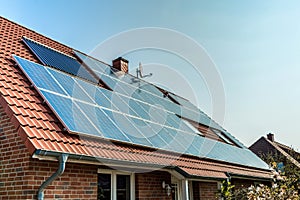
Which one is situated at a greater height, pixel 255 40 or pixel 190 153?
pixel 255 40

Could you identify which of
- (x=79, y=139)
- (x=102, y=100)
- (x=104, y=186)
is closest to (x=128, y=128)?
(x=102, y=100)

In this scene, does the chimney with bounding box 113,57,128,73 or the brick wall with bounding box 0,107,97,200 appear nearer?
the brick wall with bounding box 0,107,97,200

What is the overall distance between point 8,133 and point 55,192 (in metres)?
1.51

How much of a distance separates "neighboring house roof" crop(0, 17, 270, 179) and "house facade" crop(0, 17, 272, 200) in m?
0.02

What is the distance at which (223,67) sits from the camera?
13.1 m

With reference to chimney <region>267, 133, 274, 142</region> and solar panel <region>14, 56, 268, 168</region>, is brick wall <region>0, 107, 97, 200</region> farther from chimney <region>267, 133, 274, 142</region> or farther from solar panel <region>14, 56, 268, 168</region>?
chimney <region>267, 133, 274, 142</region>

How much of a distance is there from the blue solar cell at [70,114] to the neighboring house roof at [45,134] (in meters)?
0.13

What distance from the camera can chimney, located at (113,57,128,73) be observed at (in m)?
16.8

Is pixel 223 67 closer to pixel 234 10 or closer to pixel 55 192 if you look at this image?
pixel 234 10

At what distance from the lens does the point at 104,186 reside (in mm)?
7910

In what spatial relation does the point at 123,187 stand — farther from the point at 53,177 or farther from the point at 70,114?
the point at 53,177

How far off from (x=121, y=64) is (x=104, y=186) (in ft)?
32.1

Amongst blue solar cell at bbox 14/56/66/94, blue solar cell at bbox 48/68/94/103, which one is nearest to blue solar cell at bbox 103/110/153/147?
blue solar cell at bbox 48/68/94/103

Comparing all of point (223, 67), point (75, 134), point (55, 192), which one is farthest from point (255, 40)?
point (55, 192)
